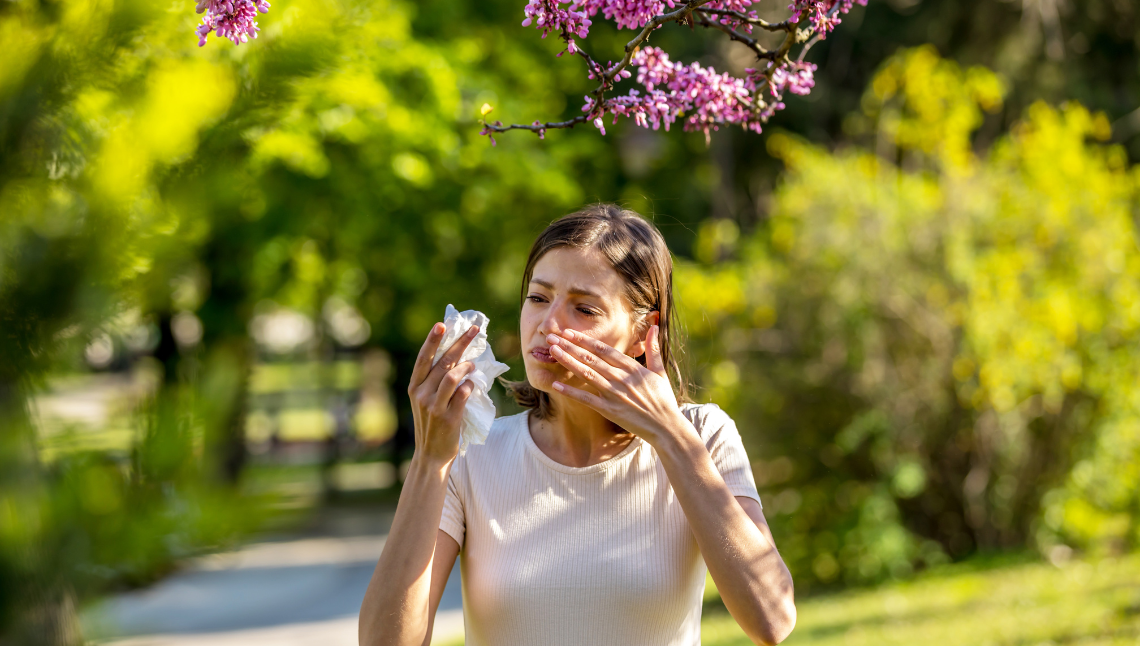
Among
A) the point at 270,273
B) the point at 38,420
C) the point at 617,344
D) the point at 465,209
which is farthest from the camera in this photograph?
the point at 465,209

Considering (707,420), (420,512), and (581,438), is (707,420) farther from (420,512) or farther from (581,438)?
(420,512)

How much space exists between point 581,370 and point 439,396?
0.28 m

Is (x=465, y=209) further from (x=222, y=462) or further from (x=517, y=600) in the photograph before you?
(x=222, y=462)

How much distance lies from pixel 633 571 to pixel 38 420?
1457 mm

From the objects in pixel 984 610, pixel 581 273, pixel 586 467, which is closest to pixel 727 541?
pixel 586 467

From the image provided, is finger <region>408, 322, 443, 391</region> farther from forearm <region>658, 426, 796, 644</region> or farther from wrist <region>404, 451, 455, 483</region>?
forearm <region>658, 426, 796, 644</region>

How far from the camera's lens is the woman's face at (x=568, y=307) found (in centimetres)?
192

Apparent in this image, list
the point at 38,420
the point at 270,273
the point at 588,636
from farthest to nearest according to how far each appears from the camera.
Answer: the point at 270,273
the point at 588,636
the point at 38,420

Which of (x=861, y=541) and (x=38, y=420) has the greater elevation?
(x=38, y=420)

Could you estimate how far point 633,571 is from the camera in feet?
6.20

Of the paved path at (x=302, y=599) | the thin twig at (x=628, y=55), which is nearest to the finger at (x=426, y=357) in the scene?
the thin twig at (x=628, y=55)

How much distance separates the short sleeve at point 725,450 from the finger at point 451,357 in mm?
571

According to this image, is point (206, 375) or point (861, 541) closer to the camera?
point (206, 375)

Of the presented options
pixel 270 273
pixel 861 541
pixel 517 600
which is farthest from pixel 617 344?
pixel 270 273
